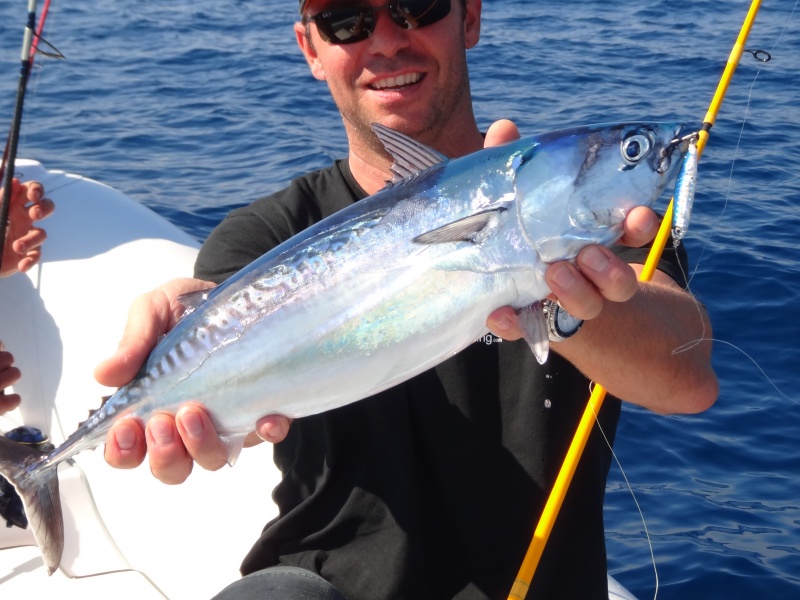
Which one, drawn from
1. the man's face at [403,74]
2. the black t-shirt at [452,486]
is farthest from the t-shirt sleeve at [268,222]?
the black t-shirt at [452,486]

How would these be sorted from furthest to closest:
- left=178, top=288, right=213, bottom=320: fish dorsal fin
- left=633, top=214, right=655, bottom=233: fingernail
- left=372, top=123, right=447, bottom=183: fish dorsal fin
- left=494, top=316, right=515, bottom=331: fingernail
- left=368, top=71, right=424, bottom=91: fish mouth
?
left=368, top=71, right=424, bottom=91: fish mouth < left=178, top=288, right=213, bottom=320: fish dorsal fin < left=372, top=123, right=447, bottom=183: fish dorsal fin < left=494, top=316, right=515, bottom=331: fingernail < left=633, top=214, right=655, bottom=233: fingernail

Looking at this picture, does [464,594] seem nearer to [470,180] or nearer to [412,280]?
[412,280]

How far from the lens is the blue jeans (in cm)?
263

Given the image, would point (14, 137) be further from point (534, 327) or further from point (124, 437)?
point (534, 327)

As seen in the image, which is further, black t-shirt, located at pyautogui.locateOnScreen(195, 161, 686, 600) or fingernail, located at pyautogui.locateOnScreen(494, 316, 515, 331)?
black t-shirt, located at pyautogui.locateOnScreen(195, 161, 686, 600)

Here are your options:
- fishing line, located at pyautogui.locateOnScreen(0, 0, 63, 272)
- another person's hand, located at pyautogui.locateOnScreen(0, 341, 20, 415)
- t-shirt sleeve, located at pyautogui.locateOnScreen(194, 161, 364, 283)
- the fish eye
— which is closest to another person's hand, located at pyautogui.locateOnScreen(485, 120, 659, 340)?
the fish eye

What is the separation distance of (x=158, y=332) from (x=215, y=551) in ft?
4.69

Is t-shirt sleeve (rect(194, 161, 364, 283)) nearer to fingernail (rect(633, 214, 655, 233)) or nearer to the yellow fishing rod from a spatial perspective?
the yellow fishing rod

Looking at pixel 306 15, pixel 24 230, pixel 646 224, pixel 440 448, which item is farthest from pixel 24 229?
pixel 646 224

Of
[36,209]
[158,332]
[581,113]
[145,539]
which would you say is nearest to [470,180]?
[158,332]

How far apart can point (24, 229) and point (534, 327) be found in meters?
3.10

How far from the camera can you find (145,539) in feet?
12.5

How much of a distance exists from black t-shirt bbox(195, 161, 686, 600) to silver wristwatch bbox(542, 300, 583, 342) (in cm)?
46

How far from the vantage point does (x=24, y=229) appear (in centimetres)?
435
